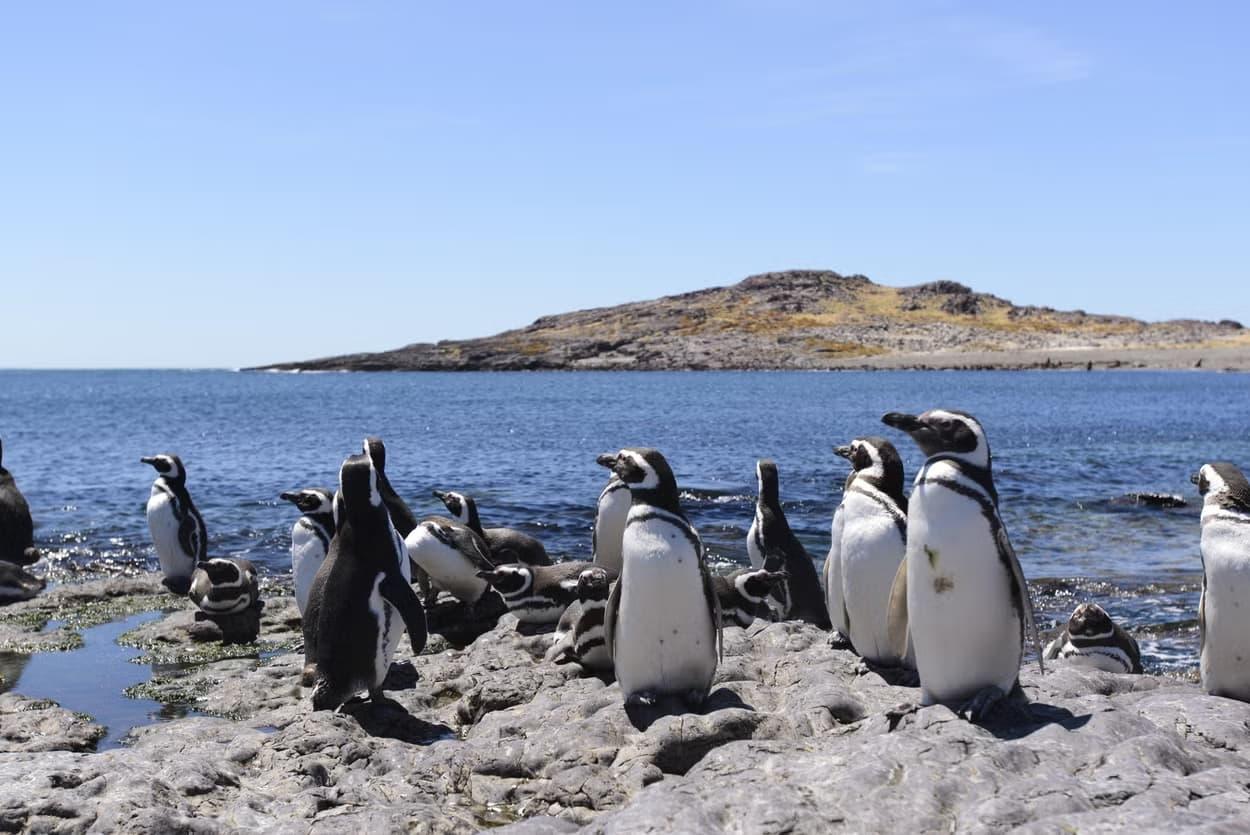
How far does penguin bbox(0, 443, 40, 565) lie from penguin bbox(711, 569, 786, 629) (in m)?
11.6

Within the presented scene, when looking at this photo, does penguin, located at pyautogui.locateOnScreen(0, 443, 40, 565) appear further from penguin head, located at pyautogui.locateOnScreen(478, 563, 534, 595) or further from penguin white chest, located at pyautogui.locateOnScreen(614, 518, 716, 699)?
penguin white chest, located at pyautogui.locateOnScreen(614, 518, 716, 699)

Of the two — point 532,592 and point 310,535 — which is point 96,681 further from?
point 532,592

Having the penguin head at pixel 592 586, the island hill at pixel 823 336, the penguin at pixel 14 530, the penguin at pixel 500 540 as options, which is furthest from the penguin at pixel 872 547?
the island hill at pixel 823 336

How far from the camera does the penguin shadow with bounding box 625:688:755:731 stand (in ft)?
23.2

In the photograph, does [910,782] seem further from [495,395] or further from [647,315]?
[647,315]

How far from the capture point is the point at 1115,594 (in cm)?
1567

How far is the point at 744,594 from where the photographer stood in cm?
1020

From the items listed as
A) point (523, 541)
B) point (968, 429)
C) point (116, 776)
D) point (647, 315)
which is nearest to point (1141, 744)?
point (968, 429)

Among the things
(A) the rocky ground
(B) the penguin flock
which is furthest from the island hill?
(A) the rocky ground

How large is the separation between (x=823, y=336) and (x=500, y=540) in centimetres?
11267

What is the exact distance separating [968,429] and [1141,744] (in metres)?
1.73

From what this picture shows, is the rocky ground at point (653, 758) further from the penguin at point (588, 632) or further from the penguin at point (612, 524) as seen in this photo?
the penguin at point (612, 524)

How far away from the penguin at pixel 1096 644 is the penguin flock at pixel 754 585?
0.02m

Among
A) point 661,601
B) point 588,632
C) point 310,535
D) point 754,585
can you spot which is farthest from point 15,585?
point 661,601
